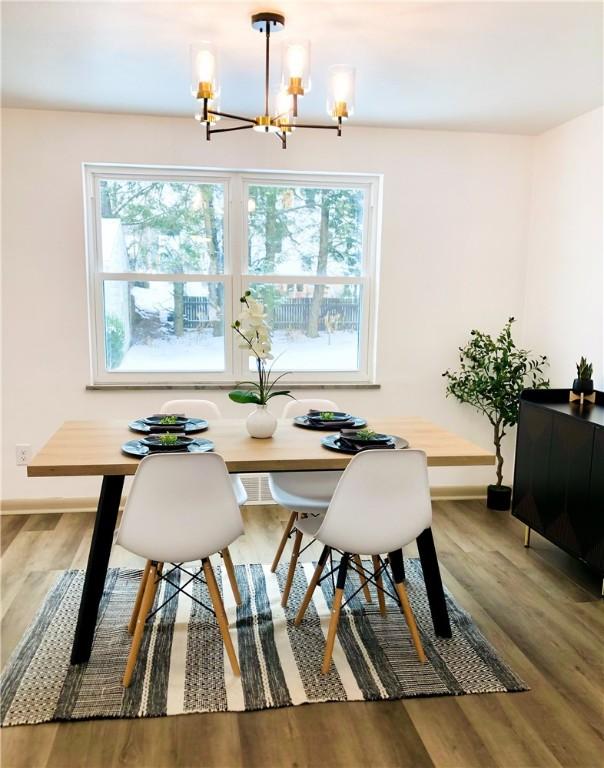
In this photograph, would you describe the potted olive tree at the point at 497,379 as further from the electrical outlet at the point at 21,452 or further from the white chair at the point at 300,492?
the electrical outlet at the point at 21,452

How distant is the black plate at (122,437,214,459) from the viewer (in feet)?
7.39

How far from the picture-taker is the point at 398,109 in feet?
11.5

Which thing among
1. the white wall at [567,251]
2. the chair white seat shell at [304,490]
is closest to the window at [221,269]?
the white wall at [567,251]

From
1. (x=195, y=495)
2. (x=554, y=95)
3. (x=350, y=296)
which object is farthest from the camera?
(x=350, y=296)

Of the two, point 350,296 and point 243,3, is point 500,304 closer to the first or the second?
point 350,296

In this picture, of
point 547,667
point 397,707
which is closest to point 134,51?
point 397,707

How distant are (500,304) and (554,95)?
1389 millimetres

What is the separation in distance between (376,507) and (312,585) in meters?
0.55

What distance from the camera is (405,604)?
2.37 metres

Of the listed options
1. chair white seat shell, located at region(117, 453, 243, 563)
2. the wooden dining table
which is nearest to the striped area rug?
the wooden dining table

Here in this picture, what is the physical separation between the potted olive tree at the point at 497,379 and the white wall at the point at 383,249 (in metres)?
0.11

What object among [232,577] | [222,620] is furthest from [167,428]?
[222,620]

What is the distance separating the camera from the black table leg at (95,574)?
2.29 metres

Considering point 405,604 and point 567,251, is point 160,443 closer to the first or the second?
point 405,604
